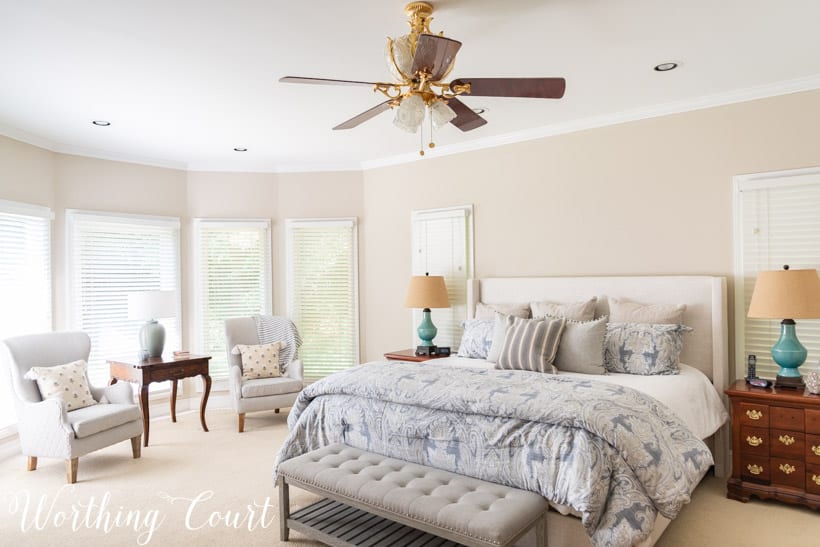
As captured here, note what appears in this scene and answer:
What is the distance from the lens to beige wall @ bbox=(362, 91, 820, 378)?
387 centimetres

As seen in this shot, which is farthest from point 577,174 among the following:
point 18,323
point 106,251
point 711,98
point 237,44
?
point 18,323

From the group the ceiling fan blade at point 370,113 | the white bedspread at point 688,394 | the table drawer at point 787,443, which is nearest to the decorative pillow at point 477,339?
the white bedspread at point 688,394

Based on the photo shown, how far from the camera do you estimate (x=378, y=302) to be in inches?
237

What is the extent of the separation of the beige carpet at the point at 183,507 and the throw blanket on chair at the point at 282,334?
125 cm

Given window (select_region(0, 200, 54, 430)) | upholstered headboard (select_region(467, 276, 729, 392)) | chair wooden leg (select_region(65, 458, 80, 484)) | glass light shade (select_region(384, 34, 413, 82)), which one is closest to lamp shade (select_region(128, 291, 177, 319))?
window (select_region(0, 200, 54, 430))

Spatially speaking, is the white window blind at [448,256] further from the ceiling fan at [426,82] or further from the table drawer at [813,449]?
the table drawer at [813,449]

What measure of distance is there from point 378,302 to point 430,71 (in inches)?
147

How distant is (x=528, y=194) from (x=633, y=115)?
3.57ft

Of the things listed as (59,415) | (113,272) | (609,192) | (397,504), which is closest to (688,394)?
(609,192)

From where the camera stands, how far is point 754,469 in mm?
3400

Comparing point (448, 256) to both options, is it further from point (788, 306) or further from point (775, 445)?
point (775, 445)

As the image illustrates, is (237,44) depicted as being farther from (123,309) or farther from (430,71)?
(123,309)

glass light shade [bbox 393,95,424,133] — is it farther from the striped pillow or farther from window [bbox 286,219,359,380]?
window [bbox 286,219,359,380]

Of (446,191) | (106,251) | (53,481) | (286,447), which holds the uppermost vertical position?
(446,191)
